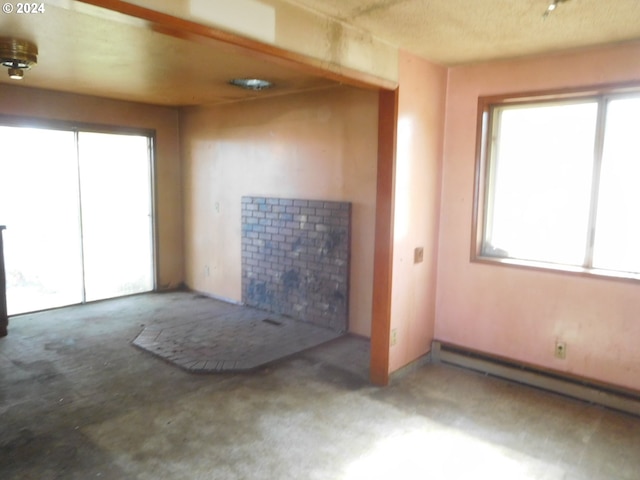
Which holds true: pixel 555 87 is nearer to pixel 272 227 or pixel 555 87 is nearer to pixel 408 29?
pixel 408 29

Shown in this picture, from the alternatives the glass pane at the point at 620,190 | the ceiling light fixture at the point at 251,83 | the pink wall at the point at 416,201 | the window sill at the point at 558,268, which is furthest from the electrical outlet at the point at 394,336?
the ceiling light fixture at the point at 251,83

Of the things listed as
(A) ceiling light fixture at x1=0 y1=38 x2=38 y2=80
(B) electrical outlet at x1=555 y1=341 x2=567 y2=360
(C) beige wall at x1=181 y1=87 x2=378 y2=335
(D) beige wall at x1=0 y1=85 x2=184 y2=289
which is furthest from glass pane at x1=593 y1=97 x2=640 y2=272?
(D) beige wall at x1=0 y1=85 x2=184 y2=289

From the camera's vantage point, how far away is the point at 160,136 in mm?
6254

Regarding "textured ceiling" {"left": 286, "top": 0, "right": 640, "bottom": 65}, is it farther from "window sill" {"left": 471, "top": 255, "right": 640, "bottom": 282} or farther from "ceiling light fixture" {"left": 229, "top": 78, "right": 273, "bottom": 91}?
"ceiling light fixture" {"left": 229, "top": 78, "right": 273, "bottom": 91}

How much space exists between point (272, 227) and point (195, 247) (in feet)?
5.45

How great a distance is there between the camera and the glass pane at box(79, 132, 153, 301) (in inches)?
225

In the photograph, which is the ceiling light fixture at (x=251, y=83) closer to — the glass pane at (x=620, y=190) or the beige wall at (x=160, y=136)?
the beige wall at (x=160, y=136)

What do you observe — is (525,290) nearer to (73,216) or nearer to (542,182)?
(542,182)

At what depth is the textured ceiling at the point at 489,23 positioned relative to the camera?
240 cm

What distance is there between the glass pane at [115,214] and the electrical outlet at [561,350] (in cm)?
502

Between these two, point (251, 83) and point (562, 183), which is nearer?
point (562, 183)

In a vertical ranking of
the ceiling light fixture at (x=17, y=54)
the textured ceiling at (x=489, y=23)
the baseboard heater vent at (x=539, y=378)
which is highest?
the textured ceiling at (x=489, y=23)

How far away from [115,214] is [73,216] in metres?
0.51

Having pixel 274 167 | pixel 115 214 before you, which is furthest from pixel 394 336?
pixel 115 214
